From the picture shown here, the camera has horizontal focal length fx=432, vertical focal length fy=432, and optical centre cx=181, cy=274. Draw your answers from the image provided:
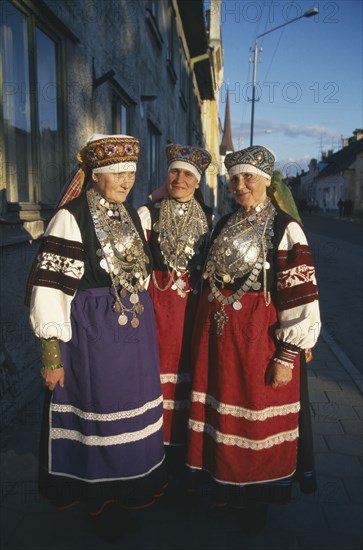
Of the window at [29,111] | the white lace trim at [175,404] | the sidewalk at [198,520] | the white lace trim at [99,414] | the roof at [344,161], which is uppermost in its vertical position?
the roof at [344,161]

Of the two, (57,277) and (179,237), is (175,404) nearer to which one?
(179,237)

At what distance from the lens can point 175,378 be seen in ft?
9.09

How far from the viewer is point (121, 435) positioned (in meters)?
2.35

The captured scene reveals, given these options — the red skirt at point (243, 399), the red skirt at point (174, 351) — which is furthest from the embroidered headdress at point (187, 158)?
the red skirt at point (243, 399)

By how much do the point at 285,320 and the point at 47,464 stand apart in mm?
1557

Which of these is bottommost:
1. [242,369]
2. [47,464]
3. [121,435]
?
[47,464]

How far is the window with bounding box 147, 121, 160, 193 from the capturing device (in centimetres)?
902

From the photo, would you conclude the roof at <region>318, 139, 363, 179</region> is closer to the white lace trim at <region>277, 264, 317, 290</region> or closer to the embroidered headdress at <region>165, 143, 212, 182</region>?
the embroidered headdress at <region>165, 143, 212, 182</region>

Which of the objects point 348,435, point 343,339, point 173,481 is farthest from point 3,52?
point 343,339

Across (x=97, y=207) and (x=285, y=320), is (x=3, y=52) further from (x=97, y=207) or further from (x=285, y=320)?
(x=285, y=320)

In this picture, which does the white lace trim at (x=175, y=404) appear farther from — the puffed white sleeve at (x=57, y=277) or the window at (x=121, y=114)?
the window at (x=121, y=114)

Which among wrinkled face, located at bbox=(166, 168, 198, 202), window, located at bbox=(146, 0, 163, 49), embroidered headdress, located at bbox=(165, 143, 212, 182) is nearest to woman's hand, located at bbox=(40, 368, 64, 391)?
wrinkled face, located at bbox=(166, 168, 198, 202)

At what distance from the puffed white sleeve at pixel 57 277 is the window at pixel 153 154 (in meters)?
6.90

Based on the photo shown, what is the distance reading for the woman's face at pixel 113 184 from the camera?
2334 millimetres
